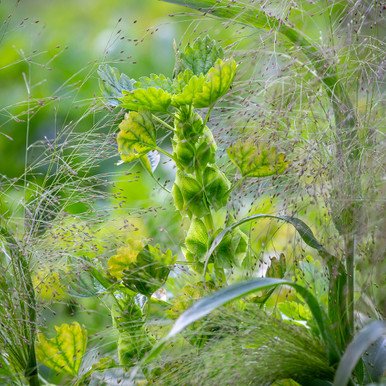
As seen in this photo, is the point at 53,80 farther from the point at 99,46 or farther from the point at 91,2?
the point at 91,2

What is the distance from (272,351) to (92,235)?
183 mm

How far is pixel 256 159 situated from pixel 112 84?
0.12 metres

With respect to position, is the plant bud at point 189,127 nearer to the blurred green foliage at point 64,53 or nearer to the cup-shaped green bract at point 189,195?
the cup-shaped green bract at point 189,195

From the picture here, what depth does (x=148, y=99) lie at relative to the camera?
1.89 ft

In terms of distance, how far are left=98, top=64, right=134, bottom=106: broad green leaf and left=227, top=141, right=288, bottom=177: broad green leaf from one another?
0.10 meters

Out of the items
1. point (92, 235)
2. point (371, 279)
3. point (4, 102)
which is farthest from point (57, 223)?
point (4, 102)

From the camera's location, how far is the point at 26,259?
2.09ft

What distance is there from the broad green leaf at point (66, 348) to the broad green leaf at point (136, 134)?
0.50 feet

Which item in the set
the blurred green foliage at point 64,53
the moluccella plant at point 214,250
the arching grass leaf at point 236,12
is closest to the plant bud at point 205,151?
the moluccella plant at point 214,250

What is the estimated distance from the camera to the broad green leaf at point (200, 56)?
612 millimetres

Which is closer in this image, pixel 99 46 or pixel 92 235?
pixel 92 235

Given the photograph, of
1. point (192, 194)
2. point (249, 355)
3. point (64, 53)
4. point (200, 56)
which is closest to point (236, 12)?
point (200, 56)

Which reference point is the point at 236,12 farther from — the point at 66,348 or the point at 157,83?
the point at 66,348

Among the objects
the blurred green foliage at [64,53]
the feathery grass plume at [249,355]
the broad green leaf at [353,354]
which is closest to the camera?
the broad green leaf at [353,354]
